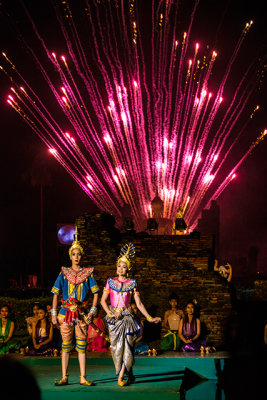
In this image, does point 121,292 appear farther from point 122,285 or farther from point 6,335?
point 6,335

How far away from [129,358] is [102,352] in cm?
237

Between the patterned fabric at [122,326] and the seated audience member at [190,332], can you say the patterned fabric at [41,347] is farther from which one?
the patterned fabric at [122,326]

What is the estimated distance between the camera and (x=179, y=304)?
34.1 feet

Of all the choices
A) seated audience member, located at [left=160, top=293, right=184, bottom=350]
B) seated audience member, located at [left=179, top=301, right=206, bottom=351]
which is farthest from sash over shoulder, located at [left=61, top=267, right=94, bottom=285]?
seated audience member, located at [left=160, top=293, right=184, bottom=350]

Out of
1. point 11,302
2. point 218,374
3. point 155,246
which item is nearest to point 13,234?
point 11,302

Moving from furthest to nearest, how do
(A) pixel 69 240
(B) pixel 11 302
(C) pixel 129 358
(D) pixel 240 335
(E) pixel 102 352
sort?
1. (A) pixel 69 240
2. (B) pixel 11 302
3. (D) pixel 240 335
4. (E) pixel 102 352
5. (C) pixel 129 358

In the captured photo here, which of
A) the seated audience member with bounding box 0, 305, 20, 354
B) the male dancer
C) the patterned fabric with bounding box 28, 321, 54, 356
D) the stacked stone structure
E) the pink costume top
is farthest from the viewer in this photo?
the stacked stone structure

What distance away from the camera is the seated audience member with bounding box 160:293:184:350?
9.58 m

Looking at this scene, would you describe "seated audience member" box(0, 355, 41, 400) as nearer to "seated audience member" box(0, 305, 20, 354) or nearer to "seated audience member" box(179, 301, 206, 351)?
"seated audience member" box(179, 301, 206, 351)

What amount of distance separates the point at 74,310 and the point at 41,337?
261 cm

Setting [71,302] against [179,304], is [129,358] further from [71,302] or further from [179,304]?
[179,304]

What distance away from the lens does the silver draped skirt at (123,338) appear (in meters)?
6.99

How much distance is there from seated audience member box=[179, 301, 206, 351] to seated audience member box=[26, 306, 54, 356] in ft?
7.68

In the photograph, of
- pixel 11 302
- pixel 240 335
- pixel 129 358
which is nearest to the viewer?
pixel 129 358
